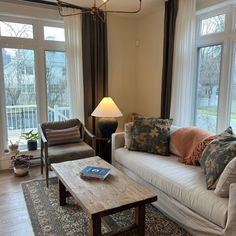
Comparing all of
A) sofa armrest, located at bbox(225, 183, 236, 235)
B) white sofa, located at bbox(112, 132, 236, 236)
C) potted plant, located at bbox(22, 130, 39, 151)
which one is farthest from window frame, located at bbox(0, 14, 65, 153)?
sofa armrest, located at bbox(225, 183, 236, 235)

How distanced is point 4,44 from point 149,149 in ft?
8.69

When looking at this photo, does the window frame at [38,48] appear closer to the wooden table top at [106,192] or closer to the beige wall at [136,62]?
the beige wall at [136,62]

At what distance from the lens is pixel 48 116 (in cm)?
386

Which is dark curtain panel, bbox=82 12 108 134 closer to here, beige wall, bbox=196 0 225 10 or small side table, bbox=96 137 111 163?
small side table, bbox=96 137 111 163

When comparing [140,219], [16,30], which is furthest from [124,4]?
[140,219]

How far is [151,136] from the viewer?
2.89 meters

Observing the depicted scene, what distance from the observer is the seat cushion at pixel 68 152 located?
9.38ft

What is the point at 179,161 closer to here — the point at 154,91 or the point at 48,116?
the point at 154,91

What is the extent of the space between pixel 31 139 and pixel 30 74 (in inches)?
41.7

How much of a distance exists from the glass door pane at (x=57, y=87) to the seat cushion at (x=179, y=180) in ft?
4.92

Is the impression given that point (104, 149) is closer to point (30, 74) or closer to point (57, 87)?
point (57, 87)

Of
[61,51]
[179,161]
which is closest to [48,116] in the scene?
[61,51]

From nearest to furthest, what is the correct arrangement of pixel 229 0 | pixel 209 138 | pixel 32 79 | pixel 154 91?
pixel 209 138 → pixel 229 0 → pixel 32 79 → pixel 154 91

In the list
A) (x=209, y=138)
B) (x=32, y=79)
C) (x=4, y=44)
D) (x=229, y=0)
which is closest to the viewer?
(x=209, y=138)
